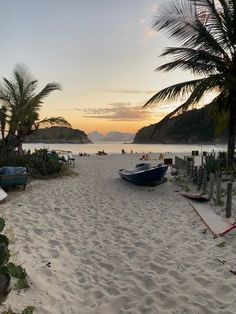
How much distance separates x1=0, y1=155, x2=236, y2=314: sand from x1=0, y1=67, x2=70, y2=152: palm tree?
582cm

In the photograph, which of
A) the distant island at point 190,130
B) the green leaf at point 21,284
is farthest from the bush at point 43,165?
the distant island at point 190,130

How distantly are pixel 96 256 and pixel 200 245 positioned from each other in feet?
6.82

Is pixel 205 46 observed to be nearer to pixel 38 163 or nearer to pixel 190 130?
pixel 38 163

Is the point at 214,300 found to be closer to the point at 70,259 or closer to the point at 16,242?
the point at 70,259

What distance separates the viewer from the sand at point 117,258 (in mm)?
4734

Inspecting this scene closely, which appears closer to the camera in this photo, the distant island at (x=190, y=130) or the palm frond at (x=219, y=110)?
the palm frond at (x=219, y=110)

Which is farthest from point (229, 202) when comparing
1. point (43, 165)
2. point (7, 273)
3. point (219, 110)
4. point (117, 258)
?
point (43, 165)

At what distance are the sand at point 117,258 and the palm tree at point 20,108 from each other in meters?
5.82

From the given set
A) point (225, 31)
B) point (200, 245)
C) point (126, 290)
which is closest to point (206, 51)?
point (225, 31)

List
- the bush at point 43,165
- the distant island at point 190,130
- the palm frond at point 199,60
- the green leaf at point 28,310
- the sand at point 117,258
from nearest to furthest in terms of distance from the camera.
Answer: the green leaf at point 28,310 < the sand at point 117,258 < the palm frond at point 199,60 < the bush at point 43,165 < the distant island at point 190,130

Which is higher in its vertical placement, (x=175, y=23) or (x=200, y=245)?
(x=175, y=23)

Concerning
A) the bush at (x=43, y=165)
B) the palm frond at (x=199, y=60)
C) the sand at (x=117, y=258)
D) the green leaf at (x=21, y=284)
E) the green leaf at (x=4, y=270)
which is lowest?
the sand at (x=117, y=258)

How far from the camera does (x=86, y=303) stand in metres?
4.79

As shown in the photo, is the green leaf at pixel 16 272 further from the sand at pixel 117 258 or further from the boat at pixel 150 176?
the boat at pixel 150 176
